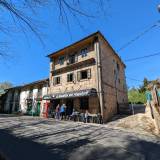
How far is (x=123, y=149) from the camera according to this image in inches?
241

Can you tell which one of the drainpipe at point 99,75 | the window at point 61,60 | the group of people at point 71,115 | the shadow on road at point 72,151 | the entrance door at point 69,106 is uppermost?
the window at point 61,60

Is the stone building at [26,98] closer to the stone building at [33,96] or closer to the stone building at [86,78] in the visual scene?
the stone building at [33,96]

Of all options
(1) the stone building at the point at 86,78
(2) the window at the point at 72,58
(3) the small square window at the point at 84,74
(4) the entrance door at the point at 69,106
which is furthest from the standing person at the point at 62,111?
(2) the window at the point at 72,58

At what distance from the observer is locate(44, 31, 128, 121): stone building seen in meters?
15.8

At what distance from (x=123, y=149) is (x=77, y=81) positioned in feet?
41.4

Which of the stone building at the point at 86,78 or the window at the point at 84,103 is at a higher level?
the stone building at the point at 86,78

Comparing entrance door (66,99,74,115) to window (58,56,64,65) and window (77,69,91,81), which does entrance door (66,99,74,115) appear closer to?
window (77,69,91,81)

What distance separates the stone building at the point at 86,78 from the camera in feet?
51.8

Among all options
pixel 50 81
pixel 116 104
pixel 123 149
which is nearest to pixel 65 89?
pixel 50 81

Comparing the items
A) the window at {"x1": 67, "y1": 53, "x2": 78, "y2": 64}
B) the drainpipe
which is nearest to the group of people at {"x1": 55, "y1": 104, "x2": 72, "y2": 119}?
the drainpipe

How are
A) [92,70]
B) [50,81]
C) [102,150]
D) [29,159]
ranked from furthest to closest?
[50,81], [92,70], [102,150], [29,159]

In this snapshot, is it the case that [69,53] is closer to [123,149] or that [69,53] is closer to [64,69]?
[64,69]

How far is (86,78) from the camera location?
1756 cm

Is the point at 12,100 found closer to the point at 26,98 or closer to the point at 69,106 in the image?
the point at 26,98
